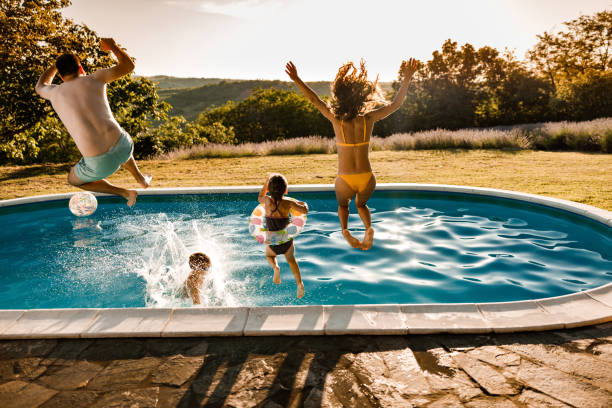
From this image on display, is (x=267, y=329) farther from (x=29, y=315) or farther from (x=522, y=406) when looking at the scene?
(x=29, y=315)

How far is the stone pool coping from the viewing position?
131 inches

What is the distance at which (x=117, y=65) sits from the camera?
389 centimetres

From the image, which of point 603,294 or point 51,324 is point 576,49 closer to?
point 603,294

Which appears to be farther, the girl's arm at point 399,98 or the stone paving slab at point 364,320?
the girl's arm at point 399,98

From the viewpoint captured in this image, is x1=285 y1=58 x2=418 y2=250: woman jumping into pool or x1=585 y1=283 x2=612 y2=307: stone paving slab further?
x1=285 y1=58 x2=418 y2=250: woman jumping into pool

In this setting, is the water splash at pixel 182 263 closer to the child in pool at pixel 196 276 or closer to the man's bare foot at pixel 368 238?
the child in pool at pixel 196 276

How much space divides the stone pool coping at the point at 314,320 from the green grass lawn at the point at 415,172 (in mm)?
5137

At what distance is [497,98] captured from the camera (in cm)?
2597

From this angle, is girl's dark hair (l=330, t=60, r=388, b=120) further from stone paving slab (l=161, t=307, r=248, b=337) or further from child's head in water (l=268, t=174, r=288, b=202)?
stone paving slab (l=161, t=307, r=248, b=337)

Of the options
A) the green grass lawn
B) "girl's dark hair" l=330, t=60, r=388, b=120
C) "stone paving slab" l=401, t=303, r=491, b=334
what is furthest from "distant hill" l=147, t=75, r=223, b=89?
"stone paving slab" l=401, t=303, r=491, b=334

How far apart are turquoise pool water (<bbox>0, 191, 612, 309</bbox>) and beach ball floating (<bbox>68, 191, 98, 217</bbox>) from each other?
3.87ft

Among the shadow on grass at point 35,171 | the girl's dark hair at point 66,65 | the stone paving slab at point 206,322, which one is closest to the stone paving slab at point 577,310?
the stone paving slab at point 206,322

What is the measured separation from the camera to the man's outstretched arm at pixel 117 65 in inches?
152

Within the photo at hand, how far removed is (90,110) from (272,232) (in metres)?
2.14
